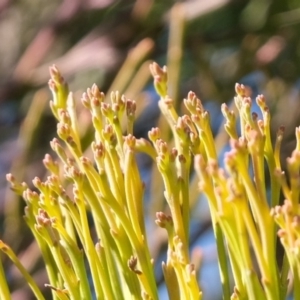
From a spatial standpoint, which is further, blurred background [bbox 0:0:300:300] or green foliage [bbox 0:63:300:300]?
blurred background [bbox 0:0:300:300]

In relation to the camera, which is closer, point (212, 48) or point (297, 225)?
point (297, 225)

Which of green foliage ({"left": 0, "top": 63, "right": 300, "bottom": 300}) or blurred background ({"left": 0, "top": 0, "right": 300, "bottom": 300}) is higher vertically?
blurred background ({"left": 0, "top": 0, "right": 300, "bottom": 300})

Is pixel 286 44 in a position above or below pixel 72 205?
above

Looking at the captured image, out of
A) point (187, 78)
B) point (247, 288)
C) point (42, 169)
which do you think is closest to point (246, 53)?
point (187, 78)

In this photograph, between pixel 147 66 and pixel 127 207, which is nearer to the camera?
pixel 127 207

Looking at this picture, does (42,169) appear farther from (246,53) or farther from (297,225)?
(297,225)

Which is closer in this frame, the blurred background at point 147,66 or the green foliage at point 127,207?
the green foliage at point 127,207

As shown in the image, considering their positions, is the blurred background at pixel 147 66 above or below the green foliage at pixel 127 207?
above

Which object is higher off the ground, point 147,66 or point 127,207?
point 147,66
